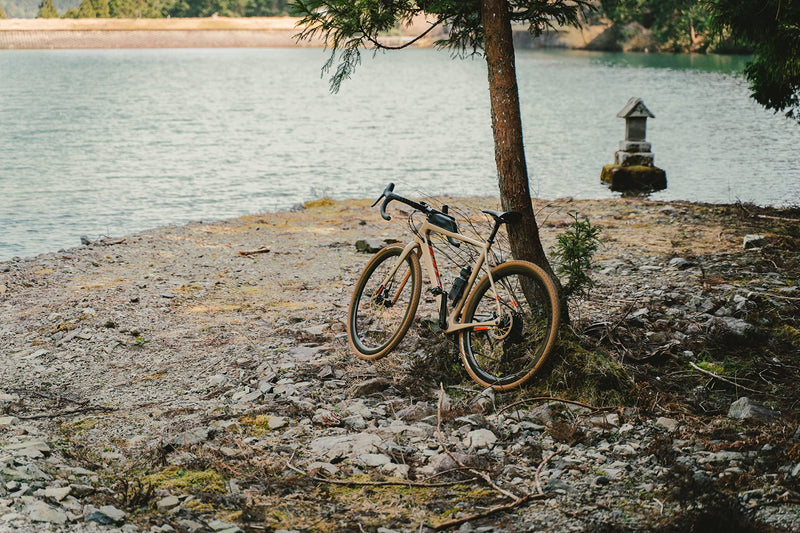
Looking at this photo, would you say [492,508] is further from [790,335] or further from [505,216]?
[790,335]

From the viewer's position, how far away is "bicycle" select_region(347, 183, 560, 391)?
18.9 feet

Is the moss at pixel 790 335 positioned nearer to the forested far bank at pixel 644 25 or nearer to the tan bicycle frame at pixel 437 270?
the tan bicycle frame at pixel 437 270

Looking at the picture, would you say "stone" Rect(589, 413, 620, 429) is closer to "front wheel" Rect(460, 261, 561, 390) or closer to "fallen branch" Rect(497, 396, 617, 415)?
"fallen branch" Rect(497, 396, 617, 415)

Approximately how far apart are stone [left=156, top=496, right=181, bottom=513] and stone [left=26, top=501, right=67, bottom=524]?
490 millimetres

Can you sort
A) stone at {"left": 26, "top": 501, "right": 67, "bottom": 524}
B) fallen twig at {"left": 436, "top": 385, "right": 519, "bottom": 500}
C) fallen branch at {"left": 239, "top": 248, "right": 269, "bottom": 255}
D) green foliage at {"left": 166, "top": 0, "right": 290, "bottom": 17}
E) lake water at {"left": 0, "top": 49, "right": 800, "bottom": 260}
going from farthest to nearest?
green foliage at {"left": 166, "top": 0, "right": 290, "bottom": 17} → lake water at {"left": 0, "top": 49, "right": 800, "bottom": 260} → fallen branch at {"left": 239, "top": 248, "right": 269, "bottom": 255} → fallen twig at {"left": 436, "top": 385, "right": 519, "bottom": 500} → stone at {"left": 26, "top": 501, "right": 67, "bottom": 524}

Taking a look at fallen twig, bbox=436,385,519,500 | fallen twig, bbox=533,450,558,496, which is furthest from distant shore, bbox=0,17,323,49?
fallen twig, bbox=533,450,558,496

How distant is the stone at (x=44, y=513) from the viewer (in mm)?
4090

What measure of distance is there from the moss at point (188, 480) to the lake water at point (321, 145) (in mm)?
7785

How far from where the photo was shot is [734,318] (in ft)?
22.2

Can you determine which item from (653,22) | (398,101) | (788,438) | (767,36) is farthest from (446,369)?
(653,22)

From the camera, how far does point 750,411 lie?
5168 millimetres

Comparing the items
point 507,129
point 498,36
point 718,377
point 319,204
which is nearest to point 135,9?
point 319,204

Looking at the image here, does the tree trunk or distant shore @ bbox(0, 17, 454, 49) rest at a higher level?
distant shore @ bbox(0, 17, 454, 49)

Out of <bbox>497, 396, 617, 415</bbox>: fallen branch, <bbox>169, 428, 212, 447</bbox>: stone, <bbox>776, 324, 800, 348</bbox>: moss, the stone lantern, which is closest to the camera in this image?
<bbox>169, 428, 212, 447</bbox>: stone
